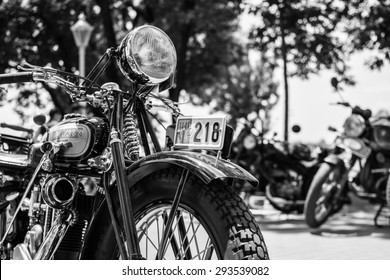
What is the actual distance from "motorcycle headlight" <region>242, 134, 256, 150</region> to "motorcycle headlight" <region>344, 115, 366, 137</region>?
192 cm

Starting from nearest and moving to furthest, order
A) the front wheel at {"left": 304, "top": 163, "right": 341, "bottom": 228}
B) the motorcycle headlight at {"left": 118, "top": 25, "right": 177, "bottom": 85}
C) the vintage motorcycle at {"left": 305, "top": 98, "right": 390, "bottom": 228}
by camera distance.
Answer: the motorcycle headlight at {"left": 118, "top": 25, "right": 177, "bottom": 85}, the front wheel at {"left": 304, "top": 163, "right": 341, "bottom": 228}, the vintage motorcycle at {"left": 305, "top": 98, "right": 390, "bottom": 228}

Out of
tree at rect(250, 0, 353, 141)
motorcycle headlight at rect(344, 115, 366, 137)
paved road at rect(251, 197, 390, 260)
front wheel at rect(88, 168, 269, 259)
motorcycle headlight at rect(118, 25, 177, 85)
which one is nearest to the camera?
front wheel at rect(88, 168, 269, 259)

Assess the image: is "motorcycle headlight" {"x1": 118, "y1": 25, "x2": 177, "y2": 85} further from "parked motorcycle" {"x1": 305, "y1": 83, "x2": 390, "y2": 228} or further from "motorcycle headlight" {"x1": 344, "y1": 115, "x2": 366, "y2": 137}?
"motorcycle headlight" {"x1": 344, "y1": 115, "x2": 366, "y2": 137}

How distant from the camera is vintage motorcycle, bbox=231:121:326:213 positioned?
30.6 ft

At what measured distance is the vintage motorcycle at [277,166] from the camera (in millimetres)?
9320

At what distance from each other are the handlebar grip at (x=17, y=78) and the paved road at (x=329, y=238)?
3272mm

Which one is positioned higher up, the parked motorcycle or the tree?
the tree

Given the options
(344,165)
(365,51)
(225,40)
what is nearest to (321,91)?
(225,40)

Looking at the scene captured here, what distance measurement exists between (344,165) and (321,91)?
87.2 feet

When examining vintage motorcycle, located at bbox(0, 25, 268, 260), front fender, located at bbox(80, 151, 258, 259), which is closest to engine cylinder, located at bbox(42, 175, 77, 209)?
vintage motorcycle, located at bbox(0, 25, 268, 260)

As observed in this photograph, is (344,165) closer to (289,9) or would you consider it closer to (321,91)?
(289,9)

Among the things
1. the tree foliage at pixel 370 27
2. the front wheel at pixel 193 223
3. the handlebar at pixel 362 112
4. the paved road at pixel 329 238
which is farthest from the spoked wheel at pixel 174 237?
the tree foliage at pixel 370 27

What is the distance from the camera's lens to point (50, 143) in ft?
10.3
